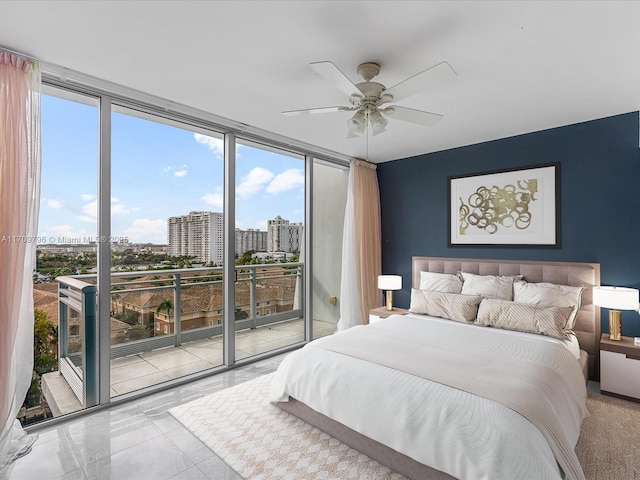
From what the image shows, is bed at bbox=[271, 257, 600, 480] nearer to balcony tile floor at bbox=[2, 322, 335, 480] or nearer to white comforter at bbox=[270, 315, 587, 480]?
A: white comforter at bbox=[270, 315, 587, 480]

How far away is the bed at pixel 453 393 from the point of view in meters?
1.69

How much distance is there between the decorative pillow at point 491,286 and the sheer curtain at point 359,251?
54.7 inches

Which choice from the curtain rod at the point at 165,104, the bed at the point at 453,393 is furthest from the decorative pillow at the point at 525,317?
the curtain rod at the point at 165,104

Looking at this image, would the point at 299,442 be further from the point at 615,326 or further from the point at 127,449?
the point at 615,326

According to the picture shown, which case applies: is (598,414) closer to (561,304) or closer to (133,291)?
(561,304)

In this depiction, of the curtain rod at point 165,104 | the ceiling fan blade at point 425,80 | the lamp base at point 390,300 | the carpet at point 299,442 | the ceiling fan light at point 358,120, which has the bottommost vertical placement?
the carpet at point 299,442

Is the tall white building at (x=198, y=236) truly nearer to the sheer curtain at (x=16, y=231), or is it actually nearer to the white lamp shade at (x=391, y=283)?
the sheer curtain at (x=16, y=231)

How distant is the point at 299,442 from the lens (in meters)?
2.33

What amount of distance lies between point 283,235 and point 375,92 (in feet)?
8.68

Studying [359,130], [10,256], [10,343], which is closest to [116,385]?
[10,343]

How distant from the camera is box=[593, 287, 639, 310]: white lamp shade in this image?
9.58ft

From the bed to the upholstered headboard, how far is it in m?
0.01

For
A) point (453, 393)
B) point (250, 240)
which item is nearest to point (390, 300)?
point (250, 240)

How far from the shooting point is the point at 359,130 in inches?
103
